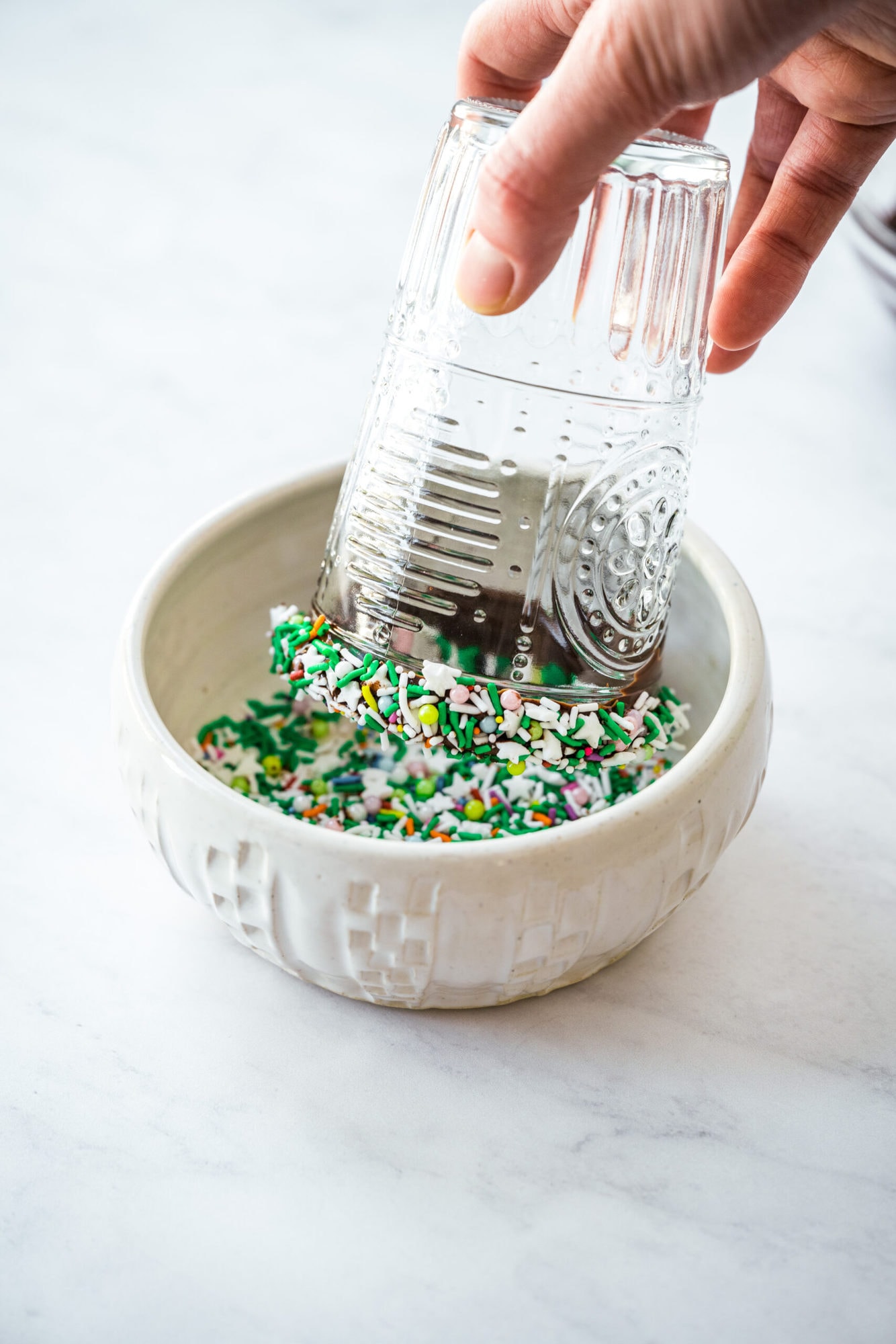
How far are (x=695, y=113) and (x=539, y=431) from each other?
1.12ft

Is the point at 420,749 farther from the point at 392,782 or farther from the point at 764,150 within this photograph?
the point at 764,150

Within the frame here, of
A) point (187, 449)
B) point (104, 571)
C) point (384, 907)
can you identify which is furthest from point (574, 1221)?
point (187, 449)

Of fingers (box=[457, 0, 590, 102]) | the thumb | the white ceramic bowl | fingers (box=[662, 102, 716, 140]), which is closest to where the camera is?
the thumb

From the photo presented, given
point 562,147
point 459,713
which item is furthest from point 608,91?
point 459,713

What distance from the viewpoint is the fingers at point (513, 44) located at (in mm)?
701

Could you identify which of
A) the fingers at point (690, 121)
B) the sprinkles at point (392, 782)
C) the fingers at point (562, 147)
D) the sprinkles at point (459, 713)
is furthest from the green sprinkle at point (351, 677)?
the fingers at point (690, 121)

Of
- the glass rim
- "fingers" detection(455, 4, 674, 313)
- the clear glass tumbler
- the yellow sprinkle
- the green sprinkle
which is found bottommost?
the yellow sprinkle

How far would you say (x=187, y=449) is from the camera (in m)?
1.14

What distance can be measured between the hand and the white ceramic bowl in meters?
0.24

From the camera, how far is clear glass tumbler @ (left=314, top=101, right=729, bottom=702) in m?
0.60

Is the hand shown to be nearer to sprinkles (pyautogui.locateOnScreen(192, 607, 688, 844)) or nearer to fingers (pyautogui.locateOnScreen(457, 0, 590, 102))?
fingers (pyautogui.locateOnScreen(457, 0, 590, 102))

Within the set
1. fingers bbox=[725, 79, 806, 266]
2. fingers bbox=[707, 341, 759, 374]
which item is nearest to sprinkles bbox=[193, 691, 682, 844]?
fingers bbox=[707, 341, 759, 374]

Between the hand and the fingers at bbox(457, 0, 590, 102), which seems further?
the fingers at bbox(457, 0, 590, 102)

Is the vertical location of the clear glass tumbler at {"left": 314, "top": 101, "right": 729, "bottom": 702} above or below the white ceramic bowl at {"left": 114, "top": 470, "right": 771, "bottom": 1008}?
above
